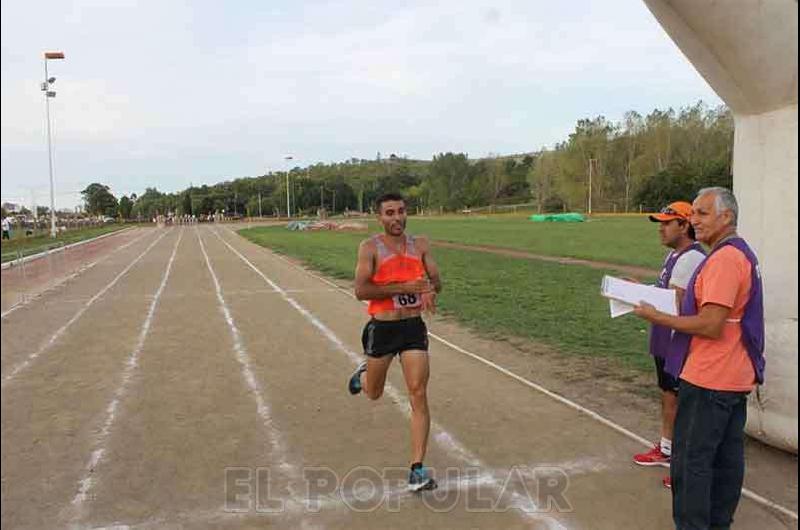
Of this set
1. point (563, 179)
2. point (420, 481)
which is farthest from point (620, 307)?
point (563, 179)

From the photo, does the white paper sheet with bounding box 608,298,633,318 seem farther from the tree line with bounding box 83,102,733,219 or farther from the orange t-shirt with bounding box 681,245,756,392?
the tree line with bounding box 83,102,733,219

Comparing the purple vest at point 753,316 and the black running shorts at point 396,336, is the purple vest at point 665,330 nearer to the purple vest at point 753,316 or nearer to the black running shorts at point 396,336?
the purple vest at point 753,316

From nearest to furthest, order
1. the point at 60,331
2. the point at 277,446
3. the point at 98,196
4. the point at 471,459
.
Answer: the point at 98,196 < the point at 471,459 < the point at 277,446 < the point at 60,331

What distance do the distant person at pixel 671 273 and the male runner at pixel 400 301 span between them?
151 centimetres

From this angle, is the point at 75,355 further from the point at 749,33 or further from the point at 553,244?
the point at 553,244

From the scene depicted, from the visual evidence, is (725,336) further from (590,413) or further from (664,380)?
(590,413)

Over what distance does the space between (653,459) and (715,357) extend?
5.19ft

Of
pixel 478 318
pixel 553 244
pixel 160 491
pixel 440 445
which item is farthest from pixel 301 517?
pixel 553 244

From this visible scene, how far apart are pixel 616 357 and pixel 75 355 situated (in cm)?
662

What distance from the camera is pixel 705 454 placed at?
3193mm

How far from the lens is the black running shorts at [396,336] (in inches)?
169

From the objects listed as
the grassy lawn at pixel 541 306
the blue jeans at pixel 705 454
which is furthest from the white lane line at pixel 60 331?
the grassy lawn at pixel 541 306

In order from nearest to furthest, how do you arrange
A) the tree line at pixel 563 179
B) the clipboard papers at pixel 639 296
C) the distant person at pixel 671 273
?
the clipboard papers at pixel 639 296 → the distant person at pixel 671 273 → the tree line at pixel 563 179

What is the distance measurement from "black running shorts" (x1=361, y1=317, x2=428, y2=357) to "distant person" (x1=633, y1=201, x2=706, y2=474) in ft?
5.13
